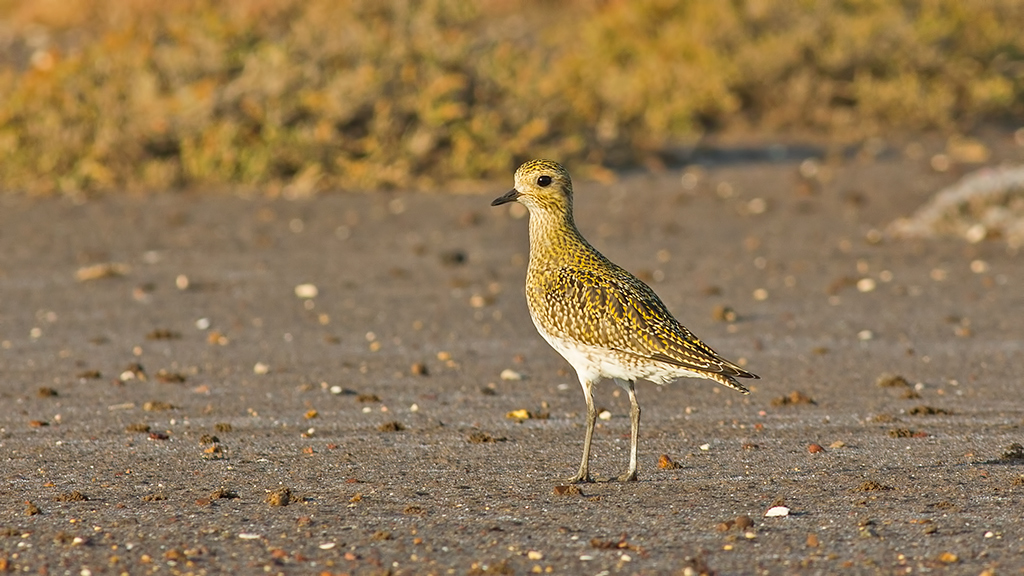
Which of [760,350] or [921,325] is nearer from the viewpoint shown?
[760,350]

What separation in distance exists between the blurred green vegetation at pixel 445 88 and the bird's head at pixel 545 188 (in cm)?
1001

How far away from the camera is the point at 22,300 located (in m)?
13.7

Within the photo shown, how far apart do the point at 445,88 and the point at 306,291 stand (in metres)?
6.16

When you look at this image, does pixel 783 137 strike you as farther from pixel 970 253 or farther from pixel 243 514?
pixel 243 514

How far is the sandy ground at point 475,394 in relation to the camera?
6652mm

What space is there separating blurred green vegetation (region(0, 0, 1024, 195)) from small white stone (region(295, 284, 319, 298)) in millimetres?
4382

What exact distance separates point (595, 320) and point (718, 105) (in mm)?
14984

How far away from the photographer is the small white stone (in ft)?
45.9

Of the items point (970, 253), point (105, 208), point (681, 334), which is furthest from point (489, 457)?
point (105, 208)

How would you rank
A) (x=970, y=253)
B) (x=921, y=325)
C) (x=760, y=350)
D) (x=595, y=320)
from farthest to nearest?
1. (x=970, y=253)
2. (x=921, y=325)
3. (x=760, y=350)
4. (x=595, y=320)

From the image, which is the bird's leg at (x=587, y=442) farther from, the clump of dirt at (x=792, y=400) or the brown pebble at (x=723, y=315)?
the brown pebble at (x=723, y=315)

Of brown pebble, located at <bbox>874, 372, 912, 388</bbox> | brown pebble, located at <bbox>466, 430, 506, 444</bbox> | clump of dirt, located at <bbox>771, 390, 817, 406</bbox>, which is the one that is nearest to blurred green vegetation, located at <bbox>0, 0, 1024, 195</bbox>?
brown pebble, located at <bbox>874, 372, 912, 388</bbox>

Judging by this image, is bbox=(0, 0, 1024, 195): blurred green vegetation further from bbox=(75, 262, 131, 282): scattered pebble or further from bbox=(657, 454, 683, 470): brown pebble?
bbox=(657, 454, 683, 470): brown pebble

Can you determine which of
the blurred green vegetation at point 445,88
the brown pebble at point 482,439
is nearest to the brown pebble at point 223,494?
the brown pebble at point 482,439
